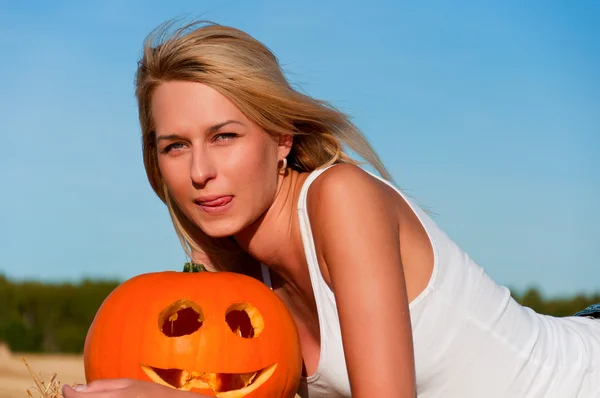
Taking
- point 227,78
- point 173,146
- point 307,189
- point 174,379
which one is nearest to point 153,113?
point 173,146

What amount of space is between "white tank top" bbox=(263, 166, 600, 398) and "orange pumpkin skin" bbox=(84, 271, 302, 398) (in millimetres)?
301

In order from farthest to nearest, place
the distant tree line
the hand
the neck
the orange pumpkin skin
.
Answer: the distant tree line → the neck → the orange pumpkin skin → the hand

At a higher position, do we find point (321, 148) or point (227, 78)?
point (227, 78)

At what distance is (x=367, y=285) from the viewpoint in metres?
2.95

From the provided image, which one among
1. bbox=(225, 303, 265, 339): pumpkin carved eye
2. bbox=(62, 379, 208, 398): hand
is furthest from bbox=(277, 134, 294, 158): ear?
bbox=(62, 379, 208, 398): hand

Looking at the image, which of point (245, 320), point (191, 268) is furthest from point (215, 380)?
point (191, 268)

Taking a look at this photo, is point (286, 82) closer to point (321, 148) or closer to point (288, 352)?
point (321, 148)

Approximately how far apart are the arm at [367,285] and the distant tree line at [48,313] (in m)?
9.27

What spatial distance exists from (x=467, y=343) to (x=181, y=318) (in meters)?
1.37

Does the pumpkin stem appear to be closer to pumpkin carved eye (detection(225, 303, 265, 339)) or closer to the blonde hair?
pumpkin carved eye (detection(225, 303, 265, 339))

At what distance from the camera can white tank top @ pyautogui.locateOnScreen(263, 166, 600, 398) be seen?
3.46 metres

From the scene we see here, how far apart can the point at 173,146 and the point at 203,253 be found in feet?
3.54

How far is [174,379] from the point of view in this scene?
3.08 metres

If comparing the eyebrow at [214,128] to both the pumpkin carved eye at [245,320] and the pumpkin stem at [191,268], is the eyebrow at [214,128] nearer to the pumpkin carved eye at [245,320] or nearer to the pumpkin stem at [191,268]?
the pumpkin stem at [191,268]
